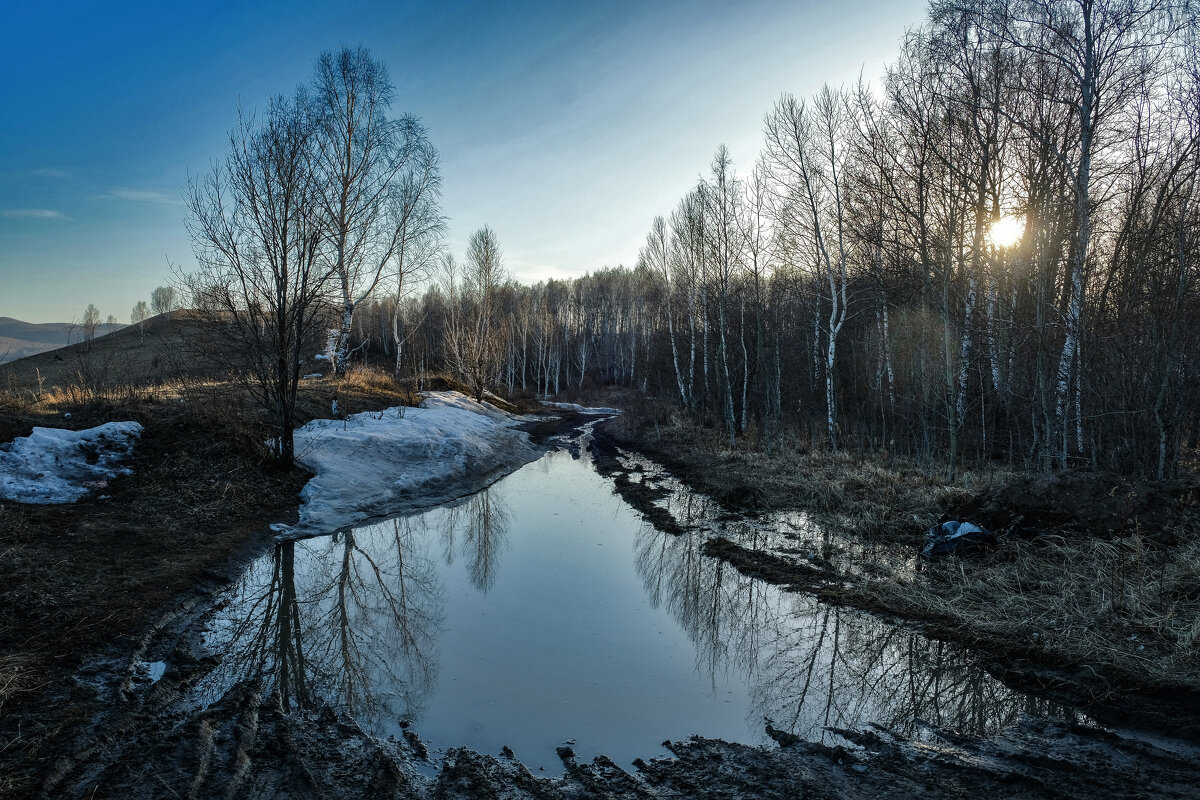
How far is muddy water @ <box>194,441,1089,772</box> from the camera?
3951 millimetres

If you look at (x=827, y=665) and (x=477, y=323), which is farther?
(x=477, y=323)

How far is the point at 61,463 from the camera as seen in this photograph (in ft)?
25.0

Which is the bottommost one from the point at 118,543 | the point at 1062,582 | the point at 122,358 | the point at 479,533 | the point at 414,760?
the point at 479,533

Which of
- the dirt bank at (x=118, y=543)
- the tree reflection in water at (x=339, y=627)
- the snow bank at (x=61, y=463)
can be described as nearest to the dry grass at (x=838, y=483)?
the tree reflection in water at (x=339, y=627)

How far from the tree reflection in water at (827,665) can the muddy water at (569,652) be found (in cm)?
2

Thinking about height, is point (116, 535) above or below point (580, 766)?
above

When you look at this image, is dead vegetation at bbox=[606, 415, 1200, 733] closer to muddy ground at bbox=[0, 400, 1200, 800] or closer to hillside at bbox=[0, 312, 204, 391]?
muddy ground at bbox=[0, 400, 1200, 800]

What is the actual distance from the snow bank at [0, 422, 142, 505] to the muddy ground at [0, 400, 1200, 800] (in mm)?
4334

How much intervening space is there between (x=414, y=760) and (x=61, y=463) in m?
7.83

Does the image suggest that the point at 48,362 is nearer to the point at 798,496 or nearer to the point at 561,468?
the point at 561,468

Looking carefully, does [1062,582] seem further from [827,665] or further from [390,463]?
[390,463]

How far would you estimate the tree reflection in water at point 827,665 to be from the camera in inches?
159

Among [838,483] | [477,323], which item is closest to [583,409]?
[477,323]

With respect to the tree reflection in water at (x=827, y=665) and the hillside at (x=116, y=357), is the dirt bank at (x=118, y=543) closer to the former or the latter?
the tree reflection in water at (x=827, y=665)
